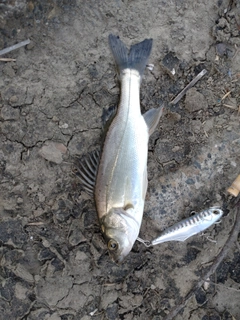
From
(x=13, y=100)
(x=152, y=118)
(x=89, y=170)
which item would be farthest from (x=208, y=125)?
(x=13, y=100)

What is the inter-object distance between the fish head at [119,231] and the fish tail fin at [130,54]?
50.8 inches

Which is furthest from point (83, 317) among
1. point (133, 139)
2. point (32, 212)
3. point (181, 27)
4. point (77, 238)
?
point (181, 27)

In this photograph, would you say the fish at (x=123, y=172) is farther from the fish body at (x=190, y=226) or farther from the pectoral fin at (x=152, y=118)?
the fish body at (x=190, y=226)

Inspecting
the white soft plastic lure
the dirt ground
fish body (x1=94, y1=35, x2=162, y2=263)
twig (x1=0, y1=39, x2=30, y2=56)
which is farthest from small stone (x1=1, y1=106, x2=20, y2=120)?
the white soft plastic lure

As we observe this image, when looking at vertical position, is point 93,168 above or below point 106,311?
above

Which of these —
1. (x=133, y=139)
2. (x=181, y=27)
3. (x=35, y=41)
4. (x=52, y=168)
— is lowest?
(x=52, y=168)

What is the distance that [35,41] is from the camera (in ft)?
13.1

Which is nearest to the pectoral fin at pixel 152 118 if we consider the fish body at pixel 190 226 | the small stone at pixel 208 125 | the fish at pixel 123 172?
the fish at pixel 123 172

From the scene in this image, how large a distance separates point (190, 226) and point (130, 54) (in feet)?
5.48

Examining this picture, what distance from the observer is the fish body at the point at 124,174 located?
3.74 meters

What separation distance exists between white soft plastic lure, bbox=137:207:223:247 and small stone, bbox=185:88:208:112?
0.99 metres

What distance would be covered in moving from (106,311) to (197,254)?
100 cm

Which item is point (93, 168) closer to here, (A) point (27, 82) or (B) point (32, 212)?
(B) point (32, 212)

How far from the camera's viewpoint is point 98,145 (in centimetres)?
404
